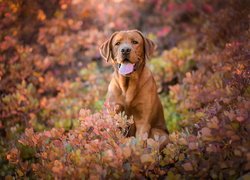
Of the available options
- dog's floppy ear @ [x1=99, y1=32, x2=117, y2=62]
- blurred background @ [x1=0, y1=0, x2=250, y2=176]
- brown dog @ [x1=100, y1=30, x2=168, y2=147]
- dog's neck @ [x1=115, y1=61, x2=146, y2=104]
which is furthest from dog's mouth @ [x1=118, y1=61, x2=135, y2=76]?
blurred background @ [x1=0, y1=0, x2=250, y2=176]

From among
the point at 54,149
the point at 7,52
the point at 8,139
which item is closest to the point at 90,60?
the point at 7,52

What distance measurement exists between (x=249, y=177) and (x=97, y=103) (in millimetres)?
3870

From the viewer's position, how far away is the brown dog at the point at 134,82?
4.42 metres

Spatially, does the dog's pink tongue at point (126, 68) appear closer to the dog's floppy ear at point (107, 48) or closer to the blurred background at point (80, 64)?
the dog's floppy ear at point (107, 48)

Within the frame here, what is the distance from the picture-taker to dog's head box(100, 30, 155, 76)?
172 inches

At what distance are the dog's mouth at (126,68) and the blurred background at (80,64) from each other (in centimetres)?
103

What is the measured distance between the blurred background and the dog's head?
105 cm

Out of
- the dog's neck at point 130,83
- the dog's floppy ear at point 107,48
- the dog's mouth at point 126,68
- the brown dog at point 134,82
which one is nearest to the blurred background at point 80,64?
the brown dog at point 134,82

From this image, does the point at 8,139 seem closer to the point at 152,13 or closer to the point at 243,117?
the point at 243,117

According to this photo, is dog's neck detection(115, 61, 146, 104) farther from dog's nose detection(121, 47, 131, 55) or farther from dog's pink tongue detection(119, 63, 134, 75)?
dog's nose detection(121, 47, 131, 55)

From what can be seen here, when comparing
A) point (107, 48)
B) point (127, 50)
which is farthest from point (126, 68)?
point (107, 48)

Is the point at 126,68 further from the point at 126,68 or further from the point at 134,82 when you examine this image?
the point at 134,82

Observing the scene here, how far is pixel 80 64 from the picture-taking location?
26.9ft

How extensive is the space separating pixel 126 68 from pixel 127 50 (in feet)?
0.74
